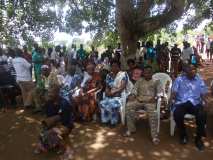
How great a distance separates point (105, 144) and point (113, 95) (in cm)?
144

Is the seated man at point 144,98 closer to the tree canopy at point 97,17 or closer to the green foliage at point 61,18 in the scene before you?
the tree canopy at point 97,17

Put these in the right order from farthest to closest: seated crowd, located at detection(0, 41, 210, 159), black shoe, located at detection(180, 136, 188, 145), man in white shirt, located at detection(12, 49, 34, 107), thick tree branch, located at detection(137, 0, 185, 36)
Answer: man in white shirt, located at detection(12, 49, 34, 107) → thick tree branch, located at detection(137, 0, 185, 36) → black shoe, located at detection(180, 136, 188, 145) → seated crowd, located at detection(0, 41, 210, 159)

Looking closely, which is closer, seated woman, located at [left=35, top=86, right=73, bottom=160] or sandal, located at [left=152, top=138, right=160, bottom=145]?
seated woman, located at [left=35, top=86, right=73, bottom=160]

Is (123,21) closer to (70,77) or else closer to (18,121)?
(70,77)

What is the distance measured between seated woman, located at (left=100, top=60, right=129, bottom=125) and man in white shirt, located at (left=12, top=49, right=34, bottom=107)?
238 centimetres

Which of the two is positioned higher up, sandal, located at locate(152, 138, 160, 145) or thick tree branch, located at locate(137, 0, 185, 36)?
thick tree branch, located at locate(137, 0, 185, 36)

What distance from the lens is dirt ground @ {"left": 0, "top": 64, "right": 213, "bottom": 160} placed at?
20.5 feet

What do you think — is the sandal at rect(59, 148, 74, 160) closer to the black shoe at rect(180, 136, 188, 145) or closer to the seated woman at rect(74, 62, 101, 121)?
the seated woman at rect(74, 62, 101, 121)

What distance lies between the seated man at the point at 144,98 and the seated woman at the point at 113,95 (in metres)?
0.41

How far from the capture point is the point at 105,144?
267 inches

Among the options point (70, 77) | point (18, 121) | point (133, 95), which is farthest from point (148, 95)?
point (18, 121)

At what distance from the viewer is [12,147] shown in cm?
693

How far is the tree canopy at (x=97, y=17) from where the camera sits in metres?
8.93

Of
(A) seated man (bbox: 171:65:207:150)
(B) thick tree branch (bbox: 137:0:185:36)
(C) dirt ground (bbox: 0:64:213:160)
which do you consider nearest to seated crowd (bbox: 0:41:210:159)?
(A) seated man (bbox: 171:65:207:150)
